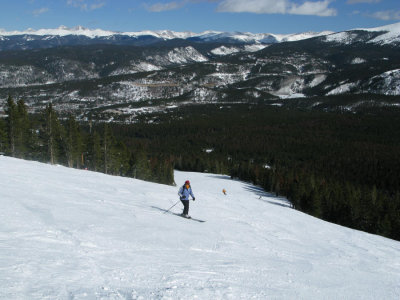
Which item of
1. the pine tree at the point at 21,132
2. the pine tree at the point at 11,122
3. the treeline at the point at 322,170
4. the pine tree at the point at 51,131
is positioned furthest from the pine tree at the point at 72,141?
the treeline at the point at 322,170

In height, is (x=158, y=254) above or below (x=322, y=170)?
above

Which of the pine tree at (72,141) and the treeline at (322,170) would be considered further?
the treeline at (322,170)

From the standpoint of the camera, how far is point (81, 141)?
202 ft

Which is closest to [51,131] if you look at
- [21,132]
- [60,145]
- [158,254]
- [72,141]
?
[21,132]

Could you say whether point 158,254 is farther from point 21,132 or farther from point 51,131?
point 21,132

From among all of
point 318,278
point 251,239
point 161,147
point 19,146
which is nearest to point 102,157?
point 19,146

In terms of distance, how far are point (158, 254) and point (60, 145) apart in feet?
167

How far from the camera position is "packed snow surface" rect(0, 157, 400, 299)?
31.5ft

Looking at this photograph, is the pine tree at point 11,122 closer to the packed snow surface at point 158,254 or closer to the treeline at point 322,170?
the packed snow surface at point 158,254

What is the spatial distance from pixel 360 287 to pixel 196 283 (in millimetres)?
6166

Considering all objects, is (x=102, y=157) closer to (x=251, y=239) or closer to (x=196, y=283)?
(x=251, y=239)

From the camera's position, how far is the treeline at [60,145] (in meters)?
51.1

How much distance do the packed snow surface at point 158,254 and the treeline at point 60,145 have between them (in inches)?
1212

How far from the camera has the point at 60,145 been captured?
59.1 m
